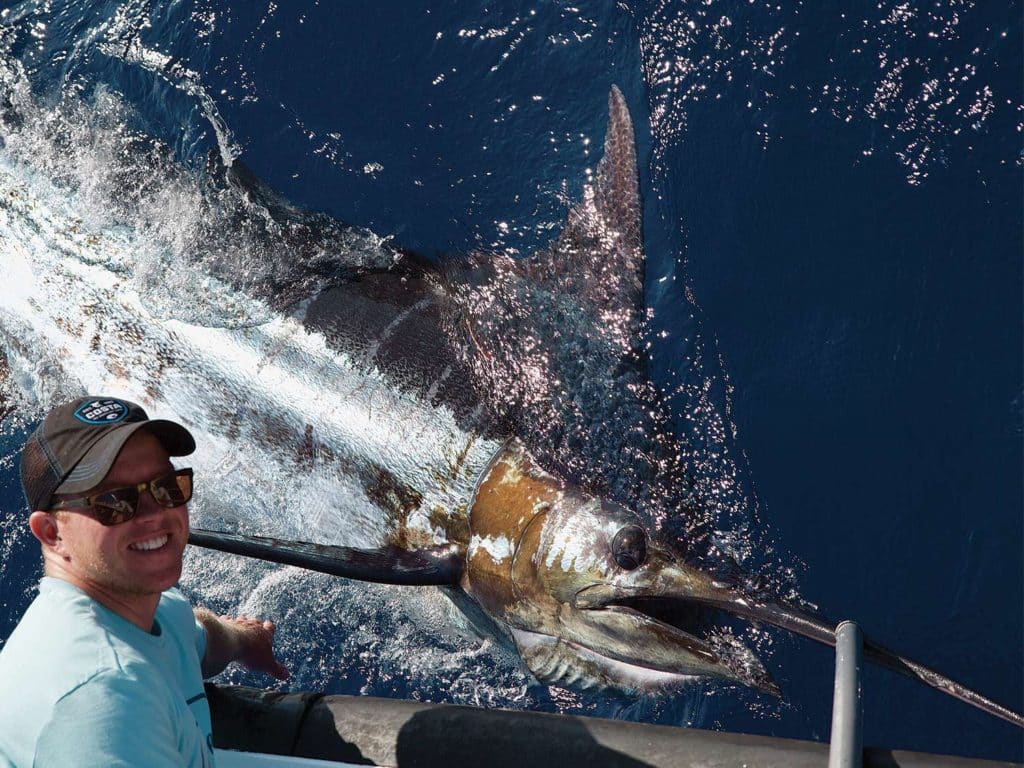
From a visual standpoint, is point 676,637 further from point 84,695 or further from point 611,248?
point 611,248

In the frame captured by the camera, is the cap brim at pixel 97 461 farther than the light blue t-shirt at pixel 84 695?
Yes

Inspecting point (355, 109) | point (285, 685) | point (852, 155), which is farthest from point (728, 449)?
point (355, 109)

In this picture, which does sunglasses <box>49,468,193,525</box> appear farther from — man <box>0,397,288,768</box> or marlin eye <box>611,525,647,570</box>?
marlin eye <box>611,525,647,570</box>

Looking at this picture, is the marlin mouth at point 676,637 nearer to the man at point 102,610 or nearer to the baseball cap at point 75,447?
the man at point 102,610

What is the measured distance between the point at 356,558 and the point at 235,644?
1.80ft

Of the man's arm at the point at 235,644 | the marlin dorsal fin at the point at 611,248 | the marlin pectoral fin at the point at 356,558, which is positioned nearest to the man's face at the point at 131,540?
the man's arm at the point at 235,644

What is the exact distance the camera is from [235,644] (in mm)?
2688

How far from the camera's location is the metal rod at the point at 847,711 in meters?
2.05

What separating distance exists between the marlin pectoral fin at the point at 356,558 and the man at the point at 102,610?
0.76m

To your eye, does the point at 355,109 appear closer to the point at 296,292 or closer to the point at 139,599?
the point at 296,292

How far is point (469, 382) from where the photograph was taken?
3.43 m

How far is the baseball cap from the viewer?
6.24 feet

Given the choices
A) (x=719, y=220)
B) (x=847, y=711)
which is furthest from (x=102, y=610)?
(x=719, y=220)

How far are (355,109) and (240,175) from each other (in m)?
0.62
